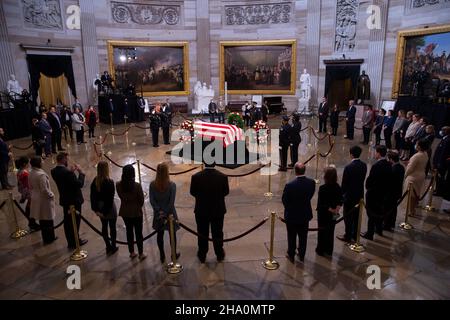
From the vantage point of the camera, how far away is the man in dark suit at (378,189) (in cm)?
580

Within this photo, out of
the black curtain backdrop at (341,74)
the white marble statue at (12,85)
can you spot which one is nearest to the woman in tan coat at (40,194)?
the white marble statue at (12,85)

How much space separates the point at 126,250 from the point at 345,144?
10.6m

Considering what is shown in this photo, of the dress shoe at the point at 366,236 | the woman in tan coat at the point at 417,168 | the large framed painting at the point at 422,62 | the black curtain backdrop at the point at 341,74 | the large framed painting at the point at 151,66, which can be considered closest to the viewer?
the dress shoe at the point at 366,236

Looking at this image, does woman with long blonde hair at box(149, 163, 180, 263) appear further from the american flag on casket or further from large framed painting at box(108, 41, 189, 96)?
large framed painting at box(108, 41, 189, 96)

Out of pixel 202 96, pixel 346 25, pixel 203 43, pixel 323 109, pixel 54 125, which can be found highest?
pixel 346 25

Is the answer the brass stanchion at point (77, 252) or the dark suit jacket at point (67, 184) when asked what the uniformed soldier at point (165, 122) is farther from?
the brass stanchion at point (77, 252)

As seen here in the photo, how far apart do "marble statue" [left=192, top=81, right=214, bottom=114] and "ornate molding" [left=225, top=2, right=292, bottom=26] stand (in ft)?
15.4

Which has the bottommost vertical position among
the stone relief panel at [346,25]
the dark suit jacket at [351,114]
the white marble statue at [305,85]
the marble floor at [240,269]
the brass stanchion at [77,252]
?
the marble floor at [240,269]

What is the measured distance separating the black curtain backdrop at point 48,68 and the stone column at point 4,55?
1037 millimetres

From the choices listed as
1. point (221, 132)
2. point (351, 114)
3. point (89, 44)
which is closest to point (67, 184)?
point (221, 132)

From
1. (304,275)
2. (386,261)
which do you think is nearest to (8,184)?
(304,275)

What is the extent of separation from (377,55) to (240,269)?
17.9m

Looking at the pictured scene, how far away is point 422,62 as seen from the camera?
16.7m

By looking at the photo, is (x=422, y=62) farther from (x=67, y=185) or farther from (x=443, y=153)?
(x=67, y=185)
